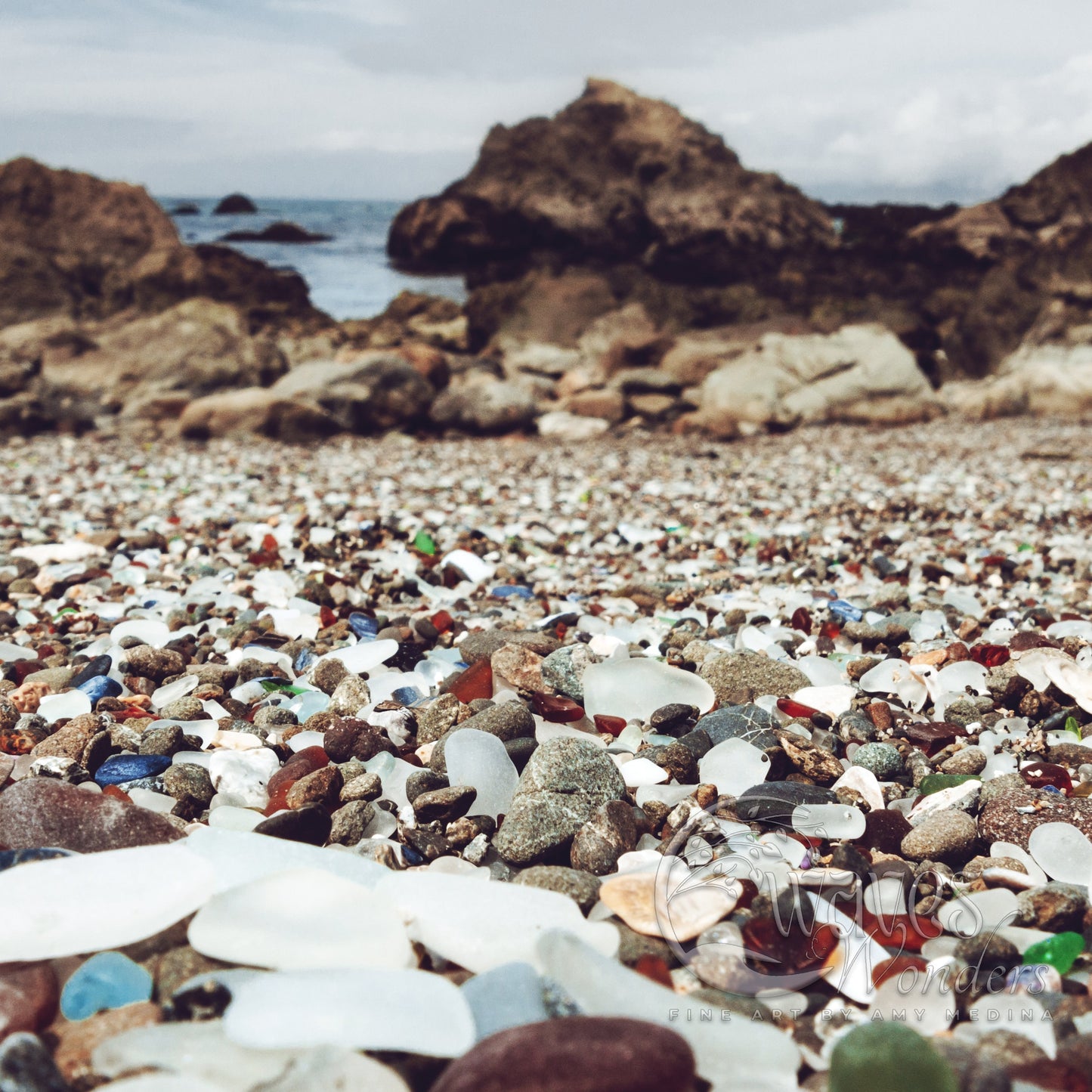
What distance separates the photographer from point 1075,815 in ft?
5.58

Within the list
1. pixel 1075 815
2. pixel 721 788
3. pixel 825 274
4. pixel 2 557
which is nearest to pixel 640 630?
pixel 721 788

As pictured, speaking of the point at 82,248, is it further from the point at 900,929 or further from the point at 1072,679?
the point at 900,929

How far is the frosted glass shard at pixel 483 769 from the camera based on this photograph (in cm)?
182

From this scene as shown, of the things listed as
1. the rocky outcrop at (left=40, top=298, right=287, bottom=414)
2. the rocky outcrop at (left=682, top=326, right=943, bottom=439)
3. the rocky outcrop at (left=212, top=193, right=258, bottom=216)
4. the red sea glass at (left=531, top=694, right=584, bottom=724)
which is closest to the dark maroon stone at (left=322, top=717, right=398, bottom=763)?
the red sea glass at (left=531, top=694, right=584, bottom=724)

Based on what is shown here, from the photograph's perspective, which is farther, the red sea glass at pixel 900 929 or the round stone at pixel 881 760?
the round stone at pixel 881 760

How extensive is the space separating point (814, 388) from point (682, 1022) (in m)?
12.5

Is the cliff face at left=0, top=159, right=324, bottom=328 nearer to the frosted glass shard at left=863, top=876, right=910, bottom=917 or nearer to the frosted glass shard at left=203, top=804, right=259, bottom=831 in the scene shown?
the frosted glass shard at left=203, top=804, right=259, bottom=831

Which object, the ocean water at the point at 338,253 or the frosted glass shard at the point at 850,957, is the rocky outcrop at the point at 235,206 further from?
the frosted glass shard at the point at 850,957

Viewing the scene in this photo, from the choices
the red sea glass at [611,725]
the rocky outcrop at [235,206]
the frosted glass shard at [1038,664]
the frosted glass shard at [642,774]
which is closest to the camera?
the frosted glass shard at [642,774]

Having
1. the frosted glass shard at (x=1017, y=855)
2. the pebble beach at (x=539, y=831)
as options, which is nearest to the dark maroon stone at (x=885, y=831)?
the pebble beach at (x=539, y=831)

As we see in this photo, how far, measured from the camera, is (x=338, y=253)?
3922 cm

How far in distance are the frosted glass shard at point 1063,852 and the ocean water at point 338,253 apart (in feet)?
66.8

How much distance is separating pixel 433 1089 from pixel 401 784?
3.16 feet

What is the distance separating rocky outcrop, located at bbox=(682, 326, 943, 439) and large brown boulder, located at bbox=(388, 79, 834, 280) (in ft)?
24.8
